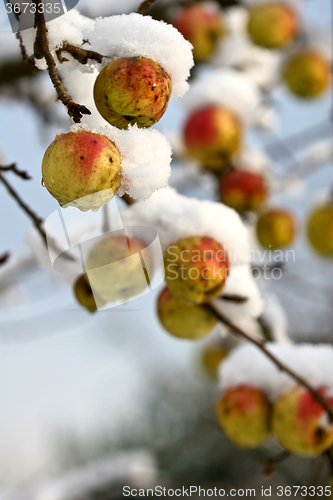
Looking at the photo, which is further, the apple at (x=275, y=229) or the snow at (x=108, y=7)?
the apple at (x=275, y=229)

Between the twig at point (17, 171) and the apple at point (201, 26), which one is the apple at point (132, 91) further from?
the apple at point (201, 26)

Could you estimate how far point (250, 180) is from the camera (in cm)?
159

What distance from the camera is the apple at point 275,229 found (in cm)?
157

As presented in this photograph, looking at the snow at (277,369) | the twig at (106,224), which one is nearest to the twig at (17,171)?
the twig at (106,224)

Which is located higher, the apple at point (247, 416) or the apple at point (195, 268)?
the apple at point (195, 268)

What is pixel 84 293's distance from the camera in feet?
2.40

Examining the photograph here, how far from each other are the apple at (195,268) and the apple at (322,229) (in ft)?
4.05

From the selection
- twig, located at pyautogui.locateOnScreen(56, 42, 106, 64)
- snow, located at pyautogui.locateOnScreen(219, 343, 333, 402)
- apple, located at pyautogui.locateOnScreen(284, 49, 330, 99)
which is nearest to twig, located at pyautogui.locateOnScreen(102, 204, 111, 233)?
twig, located at pyautogui.locateOnScreen(56, 42, 106, 64)

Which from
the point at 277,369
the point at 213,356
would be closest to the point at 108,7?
the point at 277,369

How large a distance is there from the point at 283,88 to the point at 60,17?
1698 millimetres

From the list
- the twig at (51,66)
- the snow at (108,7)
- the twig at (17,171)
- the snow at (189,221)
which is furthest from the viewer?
the snow at (108,7)

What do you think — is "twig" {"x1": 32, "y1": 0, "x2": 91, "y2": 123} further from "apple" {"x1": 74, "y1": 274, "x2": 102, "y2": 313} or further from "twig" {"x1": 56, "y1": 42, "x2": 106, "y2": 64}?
"apple" {"x1": 74, "y1": 274, "x2": 102, "y2": 313}

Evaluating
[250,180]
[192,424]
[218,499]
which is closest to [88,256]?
[250,180]

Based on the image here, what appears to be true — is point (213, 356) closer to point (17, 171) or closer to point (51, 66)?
point (17, 171)
